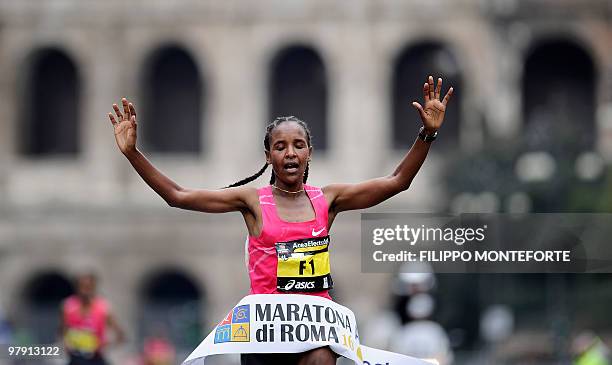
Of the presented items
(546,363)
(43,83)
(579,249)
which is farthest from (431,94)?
(43,83)

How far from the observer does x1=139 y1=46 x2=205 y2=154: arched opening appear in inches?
1695

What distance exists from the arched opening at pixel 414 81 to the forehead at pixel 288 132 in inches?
1381

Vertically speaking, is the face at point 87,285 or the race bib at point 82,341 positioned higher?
the face at point 87,285

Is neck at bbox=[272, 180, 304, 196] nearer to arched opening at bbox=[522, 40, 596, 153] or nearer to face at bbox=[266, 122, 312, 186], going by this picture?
face at bbox=[266, 122, 312, 186]

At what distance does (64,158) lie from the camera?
4294 cm

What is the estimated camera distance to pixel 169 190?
7.32m

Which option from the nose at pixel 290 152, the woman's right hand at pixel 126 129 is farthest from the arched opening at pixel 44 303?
the nose at pixel 290 152

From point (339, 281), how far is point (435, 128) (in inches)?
1350

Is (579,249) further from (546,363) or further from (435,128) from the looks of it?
(546,363)

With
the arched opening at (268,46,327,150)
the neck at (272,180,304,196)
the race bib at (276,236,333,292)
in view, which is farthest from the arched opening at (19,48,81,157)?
the race bib at (276,236,333,292)

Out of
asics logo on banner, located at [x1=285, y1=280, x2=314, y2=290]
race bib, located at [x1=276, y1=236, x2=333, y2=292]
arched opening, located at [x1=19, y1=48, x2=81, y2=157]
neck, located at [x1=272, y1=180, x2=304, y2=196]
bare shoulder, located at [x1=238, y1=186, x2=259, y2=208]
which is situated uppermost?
arched opening, located at [x1=19, y1=48, x2=81, y2=157]

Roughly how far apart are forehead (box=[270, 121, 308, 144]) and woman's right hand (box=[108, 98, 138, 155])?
71 cm

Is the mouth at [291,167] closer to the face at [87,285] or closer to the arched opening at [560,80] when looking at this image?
the face at [87,285]

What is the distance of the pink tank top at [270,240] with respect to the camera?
7.16 m
